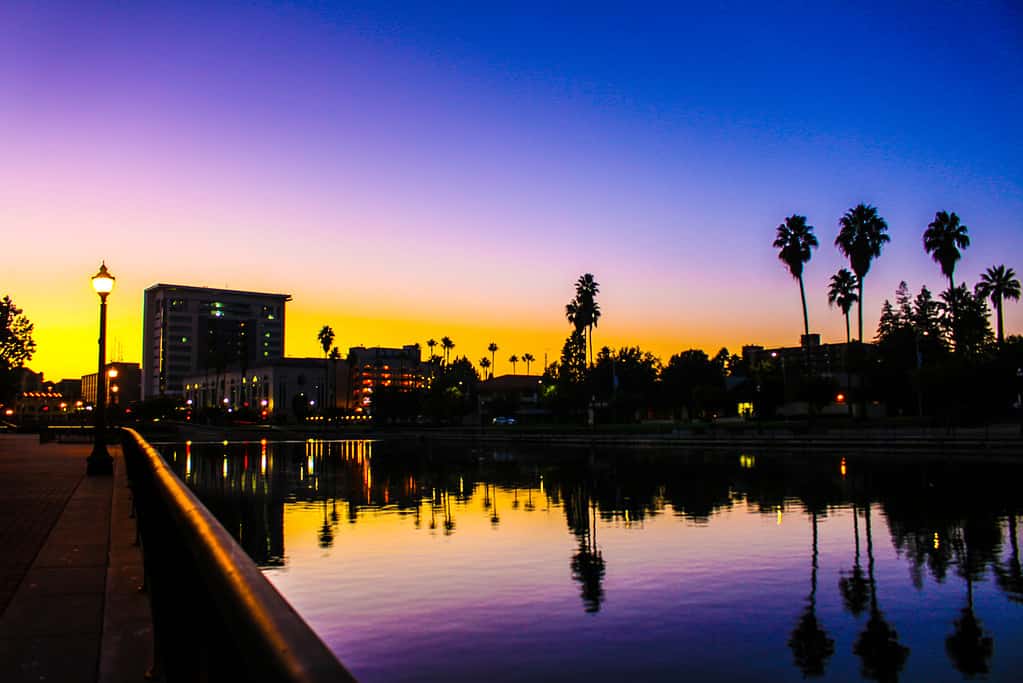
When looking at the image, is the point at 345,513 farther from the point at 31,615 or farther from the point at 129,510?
the point at 31,615

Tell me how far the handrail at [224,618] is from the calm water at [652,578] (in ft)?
20.0

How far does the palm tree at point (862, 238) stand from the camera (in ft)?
263

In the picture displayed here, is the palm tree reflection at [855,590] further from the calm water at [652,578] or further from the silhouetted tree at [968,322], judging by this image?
the silhouetted tree at [968,322]

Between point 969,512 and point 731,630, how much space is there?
47.4 ft

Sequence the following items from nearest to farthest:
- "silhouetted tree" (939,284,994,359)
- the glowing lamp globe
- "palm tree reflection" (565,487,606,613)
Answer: "palm tree reflection" (565,487,606,613)
the glowing lamp globe
"silhouetted tree" (939,284,994,359)

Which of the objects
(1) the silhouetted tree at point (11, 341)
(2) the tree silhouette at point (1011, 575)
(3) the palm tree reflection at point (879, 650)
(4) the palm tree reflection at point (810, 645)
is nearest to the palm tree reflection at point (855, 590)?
(3) the palm tree reflection at point (879, 650)

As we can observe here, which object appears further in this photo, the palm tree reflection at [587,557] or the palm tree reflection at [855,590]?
the palm tree reflection at [587,557]

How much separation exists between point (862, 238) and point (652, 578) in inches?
2833

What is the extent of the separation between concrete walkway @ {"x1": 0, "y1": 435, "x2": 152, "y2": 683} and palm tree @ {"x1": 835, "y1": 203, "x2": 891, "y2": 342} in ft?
242

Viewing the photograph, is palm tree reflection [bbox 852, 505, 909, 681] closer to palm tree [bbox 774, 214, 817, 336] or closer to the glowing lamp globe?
the glowing lamp globe

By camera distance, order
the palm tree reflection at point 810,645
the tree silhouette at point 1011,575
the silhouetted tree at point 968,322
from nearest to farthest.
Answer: the palm tree reflection at point 810,645
the tree silhouette at point 1011,575
the silhouetted tree at point 968,322

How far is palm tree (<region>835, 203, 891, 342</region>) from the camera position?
8012 cm

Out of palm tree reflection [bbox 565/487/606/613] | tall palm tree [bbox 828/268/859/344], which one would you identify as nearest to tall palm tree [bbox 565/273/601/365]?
tall palm tree [bbox 828/268/859/344]

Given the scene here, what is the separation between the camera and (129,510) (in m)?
16.9
